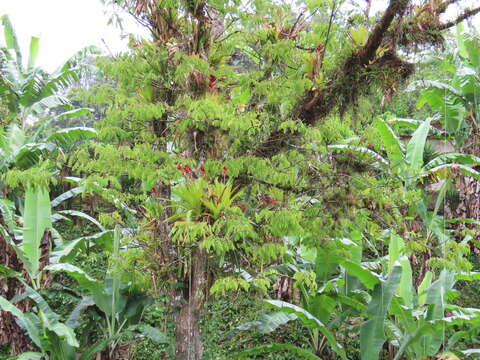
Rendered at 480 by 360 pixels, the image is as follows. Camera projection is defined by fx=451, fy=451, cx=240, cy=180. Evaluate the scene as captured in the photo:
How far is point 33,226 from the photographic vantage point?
18.7 feet

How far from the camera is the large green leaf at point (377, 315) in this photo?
4.67 meters

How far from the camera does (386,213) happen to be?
4.27 metres

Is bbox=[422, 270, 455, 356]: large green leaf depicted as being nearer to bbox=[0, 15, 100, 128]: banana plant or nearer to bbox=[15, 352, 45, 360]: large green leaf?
bbox=[15, 352, 45, 360]: large green leaf

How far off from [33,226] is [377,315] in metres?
4.26

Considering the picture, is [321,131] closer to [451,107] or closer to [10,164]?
[10,164]

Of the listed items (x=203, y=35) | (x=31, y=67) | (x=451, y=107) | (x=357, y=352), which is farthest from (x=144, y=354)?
(x=451, y=107)

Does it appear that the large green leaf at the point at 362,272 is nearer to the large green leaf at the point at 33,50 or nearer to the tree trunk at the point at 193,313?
the tree trunk at the point at 193,313

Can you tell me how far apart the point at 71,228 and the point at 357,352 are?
7.49 m

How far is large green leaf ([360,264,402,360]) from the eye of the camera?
15.3 feet

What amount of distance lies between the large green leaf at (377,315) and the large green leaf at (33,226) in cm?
405

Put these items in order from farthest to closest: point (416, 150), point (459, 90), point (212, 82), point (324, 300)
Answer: point (459, 90)
point (416, 150)
point (324, 300)
point (212, 82)

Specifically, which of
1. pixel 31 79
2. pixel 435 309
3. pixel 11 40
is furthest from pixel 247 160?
pixel 11 40

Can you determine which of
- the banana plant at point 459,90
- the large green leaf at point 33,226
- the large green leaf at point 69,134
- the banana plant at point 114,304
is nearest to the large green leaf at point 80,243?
the banana plant at point 114,304

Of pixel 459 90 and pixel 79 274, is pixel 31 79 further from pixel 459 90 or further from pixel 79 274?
pixel 459 90
